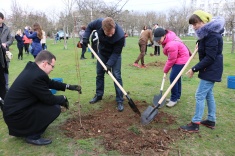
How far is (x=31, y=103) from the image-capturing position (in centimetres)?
324

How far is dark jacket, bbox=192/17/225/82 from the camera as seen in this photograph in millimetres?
3221

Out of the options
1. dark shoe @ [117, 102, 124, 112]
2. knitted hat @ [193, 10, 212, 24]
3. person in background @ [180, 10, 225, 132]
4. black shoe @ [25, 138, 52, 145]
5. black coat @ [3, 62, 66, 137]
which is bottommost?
black shoe @ [25, 138, 52, 145]

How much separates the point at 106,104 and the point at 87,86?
1812mm

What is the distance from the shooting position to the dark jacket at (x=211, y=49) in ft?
10.6

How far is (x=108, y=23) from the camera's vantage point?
395 centimetres

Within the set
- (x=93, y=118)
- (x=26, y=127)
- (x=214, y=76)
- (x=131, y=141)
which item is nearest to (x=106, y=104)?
(x=93, y=118)

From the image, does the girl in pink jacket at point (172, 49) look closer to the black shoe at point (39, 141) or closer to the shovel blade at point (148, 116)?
the shovel blade at point (148, 116)

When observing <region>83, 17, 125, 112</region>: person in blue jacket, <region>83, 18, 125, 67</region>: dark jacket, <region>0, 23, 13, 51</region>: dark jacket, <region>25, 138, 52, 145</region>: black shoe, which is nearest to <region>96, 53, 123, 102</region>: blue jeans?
<region>83, 17, 125, 112</region>: person in blue jacket

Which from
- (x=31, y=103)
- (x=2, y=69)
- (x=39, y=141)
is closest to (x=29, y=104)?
(x=31, y=103)

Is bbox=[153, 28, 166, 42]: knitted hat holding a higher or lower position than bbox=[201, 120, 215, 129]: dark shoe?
higher

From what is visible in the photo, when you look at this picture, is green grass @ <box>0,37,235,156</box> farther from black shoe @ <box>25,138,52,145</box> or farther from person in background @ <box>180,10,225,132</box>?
person in background @ <box>180,10,225,132</box>

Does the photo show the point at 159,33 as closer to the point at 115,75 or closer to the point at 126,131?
the point at 115,75

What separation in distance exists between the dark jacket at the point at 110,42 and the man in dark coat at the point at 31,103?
136 centimetres

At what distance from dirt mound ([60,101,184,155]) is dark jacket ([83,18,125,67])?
107 cm
